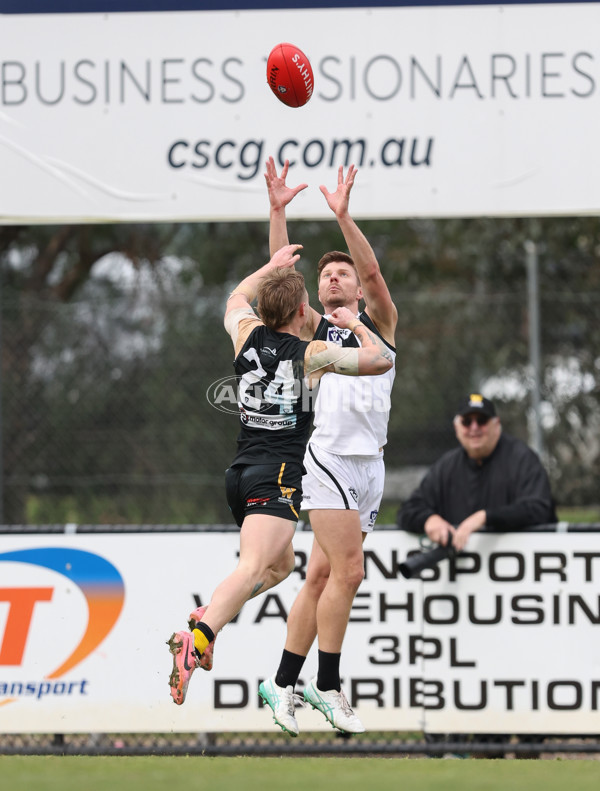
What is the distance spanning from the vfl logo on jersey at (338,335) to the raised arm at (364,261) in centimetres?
16

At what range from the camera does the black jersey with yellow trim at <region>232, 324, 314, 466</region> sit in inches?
231

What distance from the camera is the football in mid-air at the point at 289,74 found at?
270 inches

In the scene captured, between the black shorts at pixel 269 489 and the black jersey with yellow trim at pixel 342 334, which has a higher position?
the black jersey with yellow trim at pixel 342 334

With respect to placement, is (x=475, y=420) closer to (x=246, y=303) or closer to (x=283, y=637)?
(x=283, y=637)

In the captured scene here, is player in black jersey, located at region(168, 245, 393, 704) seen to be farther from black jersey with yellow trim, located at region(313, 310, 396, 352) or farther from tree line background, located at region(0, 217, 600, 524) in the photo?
tree line background, located at region(0, 217, 600, 524)

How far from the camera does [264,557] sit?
19.1 ft

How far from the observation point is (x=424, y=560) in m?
7.27

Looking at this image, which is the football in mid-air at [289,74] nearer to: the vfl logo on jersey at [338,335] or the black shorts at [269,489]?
the vfl logo on jersey at [338,335]

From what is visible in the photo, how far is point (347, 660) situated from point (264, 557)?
1.88 meters

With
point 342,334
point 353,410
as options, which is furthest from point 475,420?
point 342,334

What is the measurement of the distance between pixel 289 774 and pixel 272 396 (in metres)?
1.98

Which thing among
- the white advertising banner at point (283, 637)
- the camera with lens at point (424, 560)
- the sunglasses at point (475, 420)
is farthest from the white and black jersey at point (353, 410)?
the sunglasses at point (475, 420)

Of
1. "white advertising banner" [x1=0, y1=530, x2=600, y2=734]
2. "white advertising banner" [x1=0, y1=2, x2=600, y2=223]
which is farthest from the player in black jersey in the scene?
"white advertising banner" [x1=0, y1=2, x2=600, y2=223]

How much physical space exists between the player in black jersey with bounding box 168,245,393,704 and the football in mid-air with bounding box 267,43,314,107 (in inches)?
50.9
